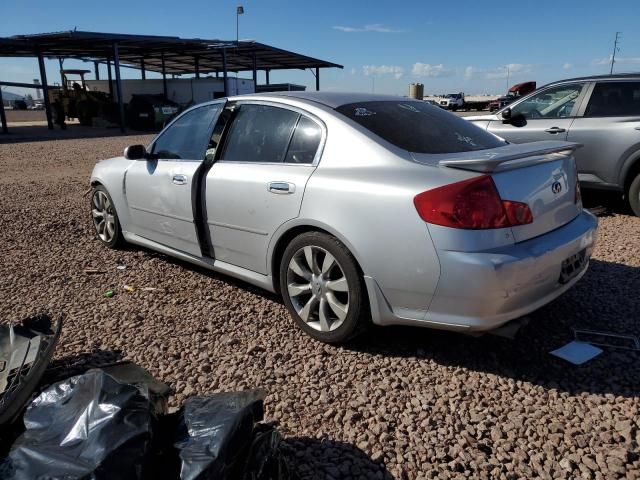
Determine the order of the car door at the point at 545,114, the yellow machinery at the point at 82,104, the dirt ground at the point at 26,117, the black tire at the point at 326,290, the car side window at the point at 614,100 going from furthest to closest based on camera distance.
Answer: the dirt ground at the point at 26,117 < the yellow machinery at the point at 82,104 < the car door at the point at 545,114 < the car side window at the point at 614,100 < the black tire at the point at 326,290

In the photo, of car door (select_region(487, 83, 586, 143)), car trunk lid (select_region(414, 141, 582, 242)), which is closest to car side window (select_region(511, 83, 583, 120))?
car door (select_region(487, 83, 586, 143))

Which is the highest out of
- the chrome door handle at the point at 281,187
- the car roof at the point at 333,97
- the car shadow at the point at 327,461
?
the car roof at the point at 333,97

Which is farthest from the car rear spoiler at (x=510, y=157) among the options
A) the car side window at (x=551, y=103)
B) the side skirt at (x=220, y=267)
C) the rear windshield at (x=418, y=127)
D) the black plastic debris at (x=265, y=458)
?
the car side window at (x=551, y=103)

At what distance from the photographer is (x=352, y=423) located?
8.39 ft

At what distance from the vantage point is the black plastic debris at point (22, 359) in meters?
2.21

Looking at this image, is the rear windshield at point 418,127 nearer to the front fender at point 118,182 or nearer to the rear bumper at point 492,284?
the rear bumper at point 492,284

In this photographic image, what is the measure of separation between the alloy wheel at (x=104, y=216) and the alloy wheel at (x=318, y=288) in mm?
2673

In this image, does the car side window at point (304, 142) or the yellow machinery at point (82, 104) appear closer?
the car side window at point (304, 142)

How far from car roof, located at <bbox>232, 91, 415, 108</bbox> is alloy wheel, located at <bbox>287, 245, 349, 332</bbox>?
1.02 meters

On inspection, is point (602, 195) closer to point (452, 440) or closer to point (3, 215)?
point (452, 440)

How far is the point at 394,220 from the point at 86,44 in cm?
2795

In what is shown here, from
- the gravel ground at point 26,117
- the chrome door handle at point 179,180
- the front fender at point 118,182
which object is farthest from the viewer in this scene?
the gravel ground at point 26,117

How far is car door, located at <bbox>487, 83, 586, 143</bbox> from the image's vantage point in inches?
262

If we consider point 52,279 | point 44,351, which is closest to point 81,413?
point 44,351
